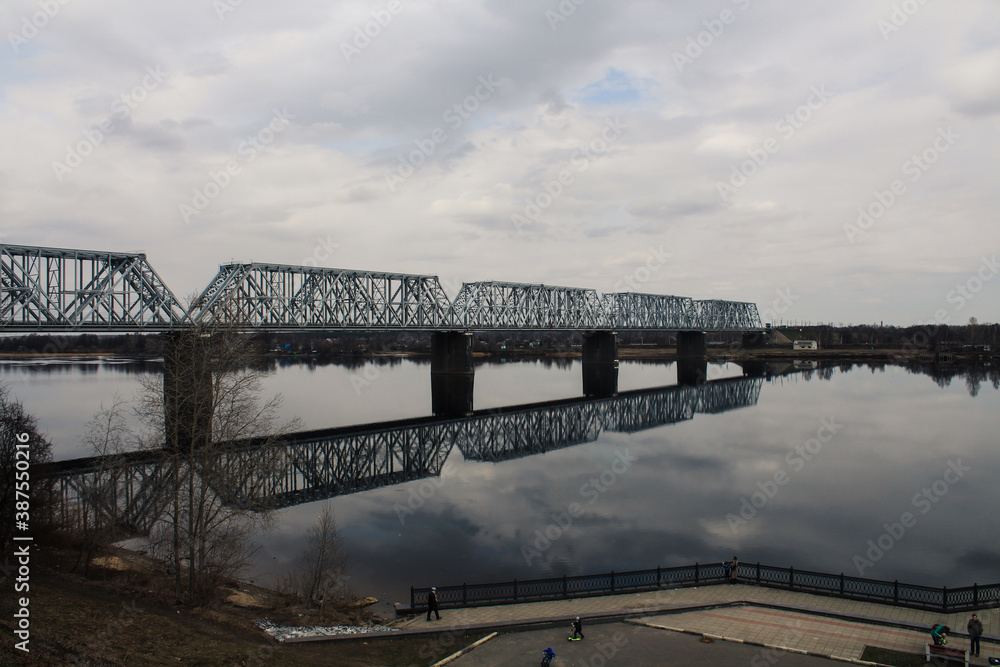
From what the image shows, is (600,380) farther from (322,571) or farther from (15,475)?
(15,475)

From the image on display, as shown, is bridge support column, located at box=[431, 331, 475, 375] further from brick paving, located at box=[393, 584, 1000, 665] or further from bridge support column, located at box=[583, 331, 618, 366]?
brick paving, located at box=[393, 584, 1000, 665]

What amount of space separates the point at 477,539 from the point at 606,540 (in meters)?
5.61

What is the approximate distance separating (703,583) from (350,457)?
29290 millimetres

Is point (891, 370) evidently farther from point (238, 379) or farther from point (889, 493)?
point (238, 379)

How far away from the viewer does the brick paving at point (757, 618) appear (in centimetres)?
1558

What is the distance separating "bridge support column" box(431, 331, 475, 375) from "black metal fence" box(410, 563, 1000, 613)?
3245 inches

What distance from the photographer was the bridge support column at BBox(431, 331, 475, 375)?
10344 cm

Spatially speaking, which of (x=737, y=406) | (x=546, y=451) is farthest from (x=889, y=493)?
(x=737, y=406)

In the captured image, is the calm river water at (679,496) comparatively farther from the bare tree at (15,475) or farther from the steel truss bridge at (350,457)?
the bare tree at (15,475)

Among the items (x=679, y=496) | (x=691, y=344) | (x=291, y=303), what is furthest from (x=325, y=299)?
(x=691, y=344)

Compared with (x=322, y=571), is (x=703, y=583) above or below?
above

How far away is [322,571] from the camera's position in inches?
866

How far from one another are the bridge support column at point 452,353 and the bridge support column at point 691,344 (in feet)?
275

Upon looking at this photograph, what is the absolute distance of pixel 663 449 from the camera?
49062 mm
